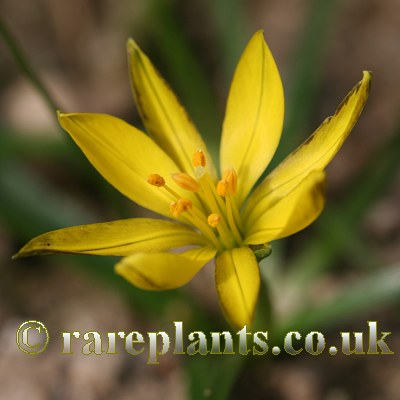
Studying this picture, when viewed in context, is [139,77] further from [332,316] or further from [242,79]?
[332,316]

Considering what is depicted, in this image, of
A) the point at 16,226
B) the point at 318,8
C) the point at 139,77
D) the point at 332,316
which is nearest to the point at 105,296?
the point at 16,226

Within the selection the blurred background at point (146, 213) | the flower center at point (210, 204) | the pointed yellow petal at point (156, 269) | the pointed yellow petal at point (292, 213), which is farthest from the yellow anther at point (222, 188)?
the blurred background at point (146, 213)

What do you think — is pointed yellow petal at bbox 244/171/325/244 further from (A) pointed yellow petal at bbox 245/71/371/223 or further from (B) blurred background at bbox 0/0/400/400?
(B) blurred background at bbox 0/0/400/400

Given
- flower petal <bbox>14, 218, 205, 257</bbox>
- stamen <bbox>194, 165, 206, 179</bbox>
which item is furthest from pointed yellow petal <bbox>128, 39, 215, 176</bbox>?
flower petal <bbox>14, 218, 205, 257</bbox>

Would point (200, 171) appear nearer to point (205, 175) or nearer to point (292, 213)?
point (205, 175)

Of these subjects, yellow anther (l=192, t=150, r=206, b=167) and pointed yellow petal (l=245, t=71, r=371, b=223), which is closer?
pointed yellow petal (l=245, t=71, r=371, b=223)
